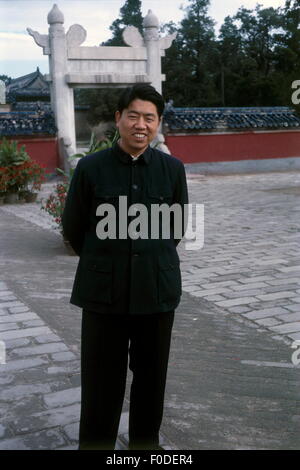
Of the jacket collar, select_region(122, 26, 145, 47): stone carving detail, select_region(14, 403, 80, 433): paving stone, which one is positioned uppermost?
select_region(122, 26, 145, 47): stone carving detail

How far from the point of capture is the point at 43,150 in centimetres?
1691

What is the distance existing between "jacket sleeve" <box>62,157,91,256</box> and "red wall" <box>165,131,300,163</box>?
15.9 m

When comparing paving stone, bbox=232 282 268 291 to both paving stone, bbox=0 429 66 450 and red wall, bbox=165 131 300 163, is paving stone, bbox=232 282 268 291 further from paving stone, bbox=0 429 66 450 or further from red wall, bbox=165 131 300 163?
red wall, bbox=165 131 300 163

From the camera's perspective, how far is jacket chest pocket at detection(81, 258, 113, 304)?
Result: 2350 millimetres

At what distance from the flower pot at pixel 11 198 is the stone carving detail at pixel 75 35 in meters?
6.11

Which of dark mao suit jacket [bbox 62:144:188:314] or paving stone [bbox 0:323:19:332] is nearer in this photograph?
dark mao suit jacket [bbox 62:144:188:314]

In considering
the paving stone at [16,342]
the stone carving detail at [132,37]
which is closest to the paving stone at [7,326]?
the paving stone at [16,342]

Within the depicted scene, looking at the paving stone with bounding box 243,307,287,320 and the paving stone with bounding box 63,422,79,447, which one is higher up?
the paving stone with bounding box 243,307,287,320

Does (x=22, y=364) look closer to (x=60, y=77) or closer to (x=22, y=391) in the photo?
(x=22, y=391)

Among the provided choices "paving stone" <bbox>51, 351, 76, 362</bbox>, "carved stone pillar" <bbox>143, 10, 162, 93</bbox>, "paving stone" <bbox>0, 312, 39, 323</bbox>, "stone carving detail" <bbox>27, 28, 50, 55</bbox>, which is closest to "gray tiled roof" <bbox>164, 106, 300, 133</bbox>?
"carved stone pillar" <bbox>143, 10, 162, 93</bbox>

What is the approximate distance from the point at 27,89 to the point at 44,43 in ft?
45.4

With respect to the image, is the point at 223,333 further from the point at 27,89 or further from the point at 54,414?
the point at 27,89

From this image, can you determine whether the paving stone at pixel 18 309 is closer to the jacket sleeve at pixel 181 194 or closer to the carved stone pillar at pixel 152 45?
the jacket sleeve at pixel 181 194
